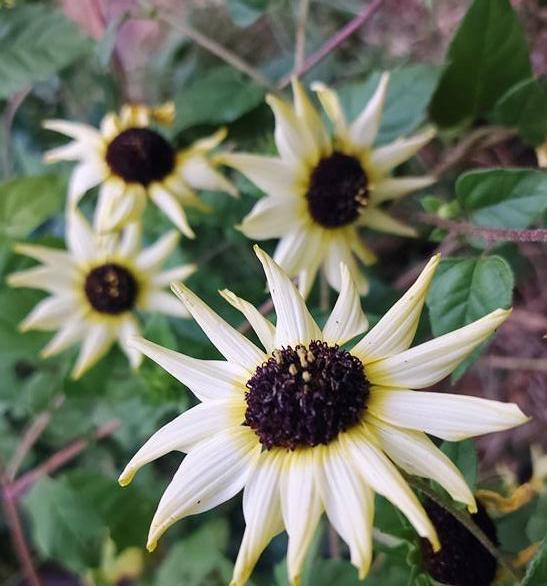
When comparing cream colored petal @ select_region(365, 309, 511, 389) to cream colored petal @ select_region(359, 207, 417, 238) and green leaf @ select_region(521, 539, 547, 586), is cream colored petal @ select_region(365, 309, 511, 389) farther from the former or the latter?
cream colored petal @ select_region(359, 207, 417, 238)

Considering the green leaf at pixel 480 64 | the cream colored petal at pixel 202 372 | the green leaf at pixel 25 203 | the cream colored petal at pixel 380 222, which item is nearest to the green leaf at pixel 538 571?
the cream colored petal at pixel 202 372

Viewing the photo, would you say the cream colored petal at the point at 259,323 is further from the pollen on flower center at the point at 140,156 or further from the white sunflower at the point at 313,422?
the pollen on flower center at the point at 140,156

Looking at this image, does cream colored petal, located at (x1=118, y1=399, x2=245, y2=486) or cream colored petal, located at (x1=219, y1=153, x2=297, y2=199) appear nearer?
cream colored petal, located at (x1=118, y1=399, x2=245, y2=486)

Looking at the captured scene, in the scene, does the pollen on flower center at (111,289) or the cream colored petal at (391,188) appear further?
the pollen on flower center at (111,289)

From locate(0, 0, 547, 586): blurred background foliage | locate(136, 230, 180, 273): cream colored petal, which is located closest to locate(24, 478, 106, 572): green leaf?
locate(0, 0, 547, 586): blurred background foliage

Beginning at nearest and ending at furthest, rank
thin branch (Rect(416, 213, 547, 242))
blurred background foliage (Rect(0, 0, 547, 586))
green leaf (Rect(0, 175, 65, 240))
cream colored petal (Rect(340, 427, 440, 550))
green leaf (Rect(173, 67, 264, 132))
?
cream colored petal (Rect(340, 427, 440, 550))
thin branch (Rect(416, 213, 547, 242))
blurred background foliage (Rect(0, 0, 547, 586))
green leaf (Rect(173, 67, 264, 132))
green leaf (Rect(0, 175, 65, 240))

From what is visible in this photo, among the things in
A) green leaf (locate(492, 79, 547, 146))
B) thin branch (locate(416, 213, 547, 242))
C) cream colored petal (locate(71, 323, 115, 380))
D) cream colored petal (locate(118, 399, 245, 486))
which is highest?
green leaf (locate(492, 79, 547, 146))
